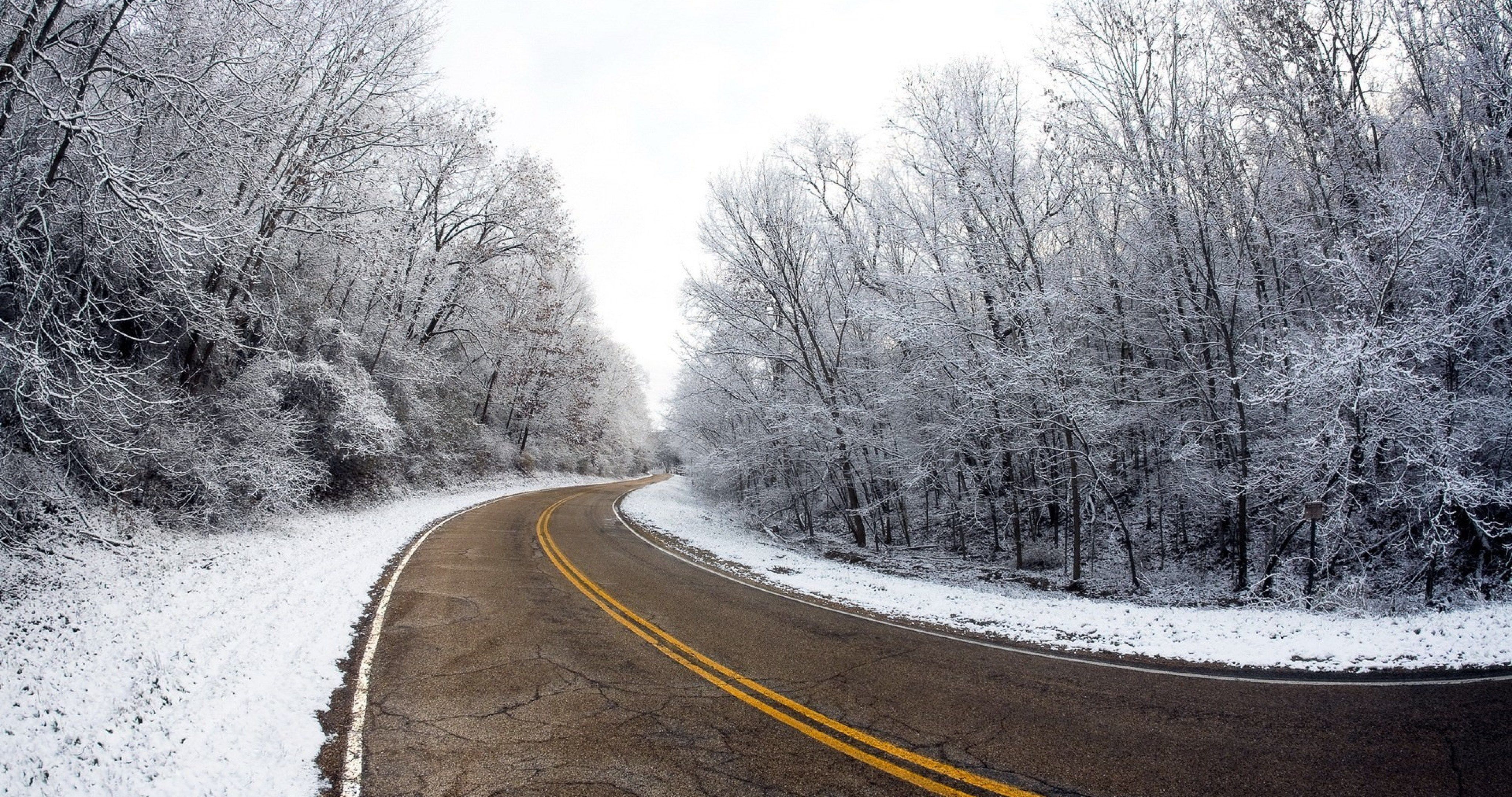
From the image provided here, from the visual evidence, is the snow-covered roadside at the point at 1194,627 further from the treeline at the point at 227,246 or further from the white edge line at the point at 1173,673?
the treeline at the point at 227,246

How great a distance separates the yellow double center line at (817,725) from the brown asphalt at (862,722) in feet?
0.25

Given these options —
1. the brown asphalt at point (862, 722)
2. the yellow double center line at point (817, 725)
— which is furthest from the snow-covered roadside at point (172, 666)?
the yellow double center line at point (817, 725)

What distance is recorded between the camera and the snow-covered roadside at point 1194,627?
5.16 meters

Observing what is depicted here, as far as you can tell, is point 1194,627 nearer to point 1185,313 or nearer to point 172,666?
point 1185,313

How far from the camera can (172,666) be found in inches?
199

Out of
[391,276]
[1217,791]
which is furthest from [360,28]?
[1217,791]

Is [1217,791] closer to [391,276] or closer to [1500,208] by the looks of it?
[1500,208]

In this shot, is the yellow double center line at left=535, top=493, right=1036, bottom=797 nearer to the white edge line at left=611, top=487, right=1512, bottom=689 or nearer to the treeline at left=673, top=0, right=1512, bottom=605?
the white edge line at left=611, top=487, right=1512, bottom=689

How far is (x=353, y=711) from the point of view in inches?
175

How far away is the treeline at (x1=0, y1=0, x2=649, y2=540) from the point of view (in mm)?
6668

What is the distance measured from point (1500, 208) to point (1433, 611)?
20.3ft

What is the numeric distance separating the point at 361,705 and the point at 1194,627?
8.25 meters

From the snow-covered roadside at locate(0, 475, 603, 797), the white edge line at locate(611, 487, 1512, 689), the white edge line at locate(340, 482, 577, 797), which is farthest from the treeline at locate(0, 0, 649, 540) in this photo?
the white edge line at locate(611, 487, 1512, 689)

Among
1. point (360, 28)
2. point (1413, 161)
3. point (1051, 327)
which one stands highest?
point (360, 28)
